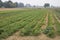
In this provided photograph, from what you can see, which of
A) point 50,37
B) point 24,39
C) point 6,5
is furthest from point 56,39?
point 6,5

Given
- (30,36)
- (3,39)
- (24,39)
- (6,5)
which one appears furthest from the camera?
(6,5)

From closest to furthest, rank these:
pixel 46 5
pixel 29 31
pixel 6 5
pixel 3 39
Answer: pixel 3 39 < pixel 29 31 < pixel 6 5 < pixel 46 5

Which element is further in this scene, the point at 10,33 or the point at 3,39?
the point at 10,33

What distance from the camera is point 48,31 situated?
1513 centimetres

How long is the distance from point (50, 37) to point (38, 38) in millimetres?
1210

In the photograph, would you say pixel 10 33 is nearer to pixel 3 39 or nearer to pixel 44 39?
pixel 3 39

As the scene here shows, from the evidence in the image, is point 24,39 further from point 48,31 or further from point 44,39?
point 48,31

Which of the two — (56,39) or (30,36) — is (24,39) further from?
(56,39)

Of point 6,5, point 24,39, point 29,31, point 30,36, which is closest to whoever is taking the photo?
point 24,39

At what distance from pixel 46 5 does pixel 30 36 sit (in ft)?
504

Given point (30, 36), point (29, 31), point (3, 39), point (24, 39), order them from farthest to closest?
1. point (29, 31)
2. point (30, 36)
3. point (24, 39)
4. point (3, 39)

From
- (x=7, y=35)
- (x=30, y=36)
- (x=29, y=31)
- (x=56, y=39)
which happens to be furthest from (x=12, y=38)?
(x=56, y=39)

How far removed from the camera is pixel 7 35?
13.2m

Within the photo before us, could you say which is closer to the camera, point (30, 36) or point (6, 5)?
point (30, 36)
